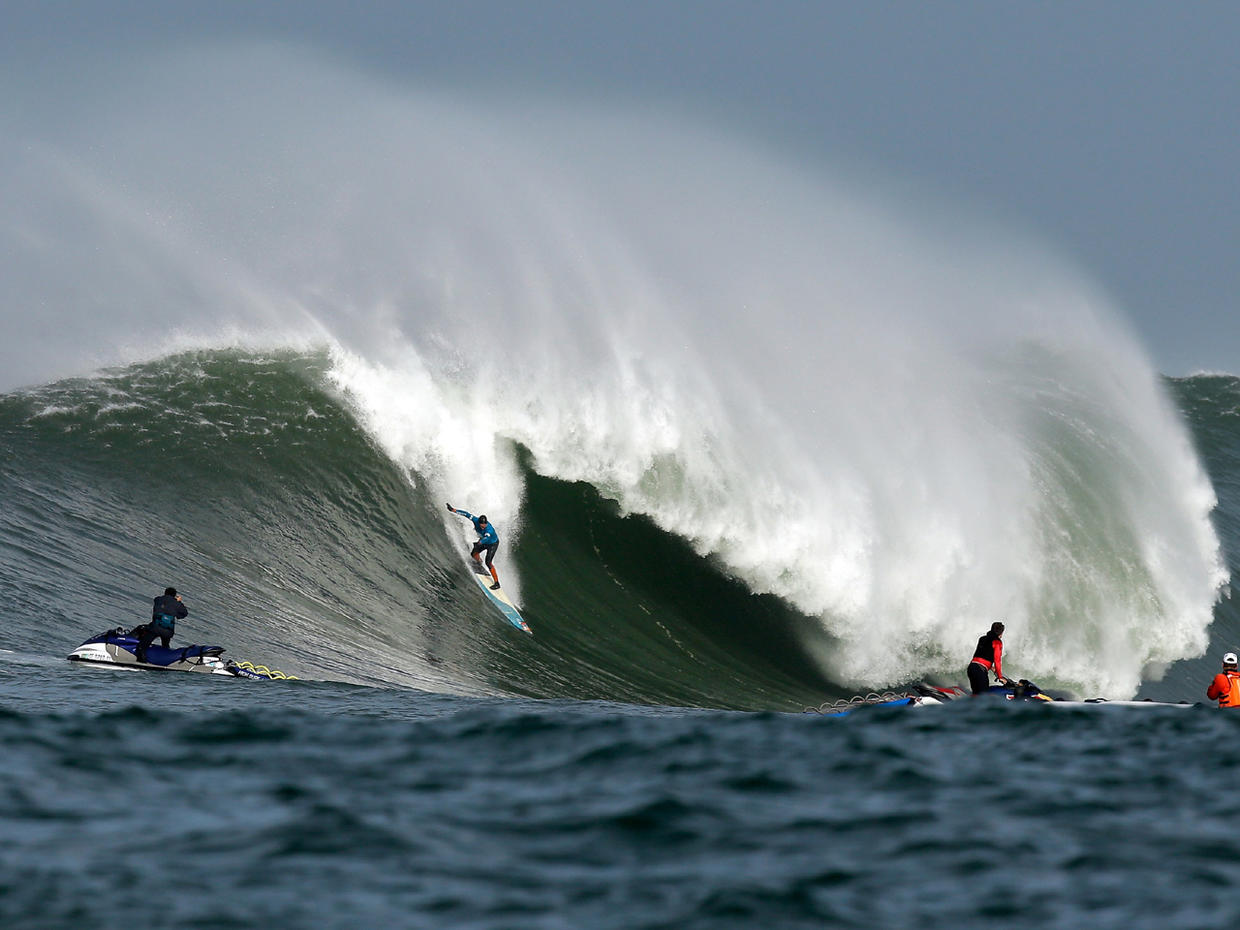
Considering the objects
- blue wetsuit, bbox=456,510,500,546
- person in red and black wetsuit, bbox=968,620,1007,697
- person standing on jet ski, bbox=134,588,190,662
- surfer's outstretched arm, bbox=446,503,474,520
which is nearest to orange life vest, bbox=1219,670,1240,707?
person in red and black wetsuit, bbox=968,620,1007,697

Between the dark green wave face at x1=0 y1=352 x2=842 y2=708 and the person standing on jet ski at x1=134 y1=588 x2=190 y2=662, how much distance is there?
1.06m

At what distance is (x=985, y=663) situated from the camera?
46.0 ft

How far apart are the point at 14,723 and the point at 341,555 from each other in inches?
456

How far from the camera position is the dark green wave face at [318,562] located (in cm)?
1669

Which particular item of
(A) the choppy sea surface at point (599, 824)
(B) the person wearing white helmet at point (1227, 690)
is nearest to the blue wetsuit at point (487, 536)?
(B) the person wearing white helmet at point (1227, 690)

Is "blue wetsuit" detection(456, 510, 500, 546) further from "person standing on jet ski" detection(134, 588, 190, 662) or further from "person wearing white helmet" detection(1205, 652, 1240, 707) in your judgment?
"person wearing white helmet" detection(1205, 652, 1240, 707)

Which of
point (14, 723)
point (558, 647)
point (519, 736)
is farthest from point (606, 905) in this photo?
point (558, 647)

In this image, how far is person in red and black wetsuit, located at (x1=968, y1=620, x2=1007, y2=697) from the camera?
13852 mm

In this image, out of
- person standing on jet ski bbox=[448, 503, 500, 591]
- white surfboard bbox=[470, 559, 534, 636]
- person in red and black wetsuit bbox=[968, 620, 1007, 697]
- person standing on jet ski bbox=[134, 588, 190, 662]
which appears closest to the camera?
person in red and black wetsuit bbox=[968, 620, 1007, 697]

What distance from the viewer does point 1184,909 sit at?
204 inches

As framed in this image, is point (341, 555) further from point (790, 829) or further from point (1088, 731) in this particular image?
point (790, 829)

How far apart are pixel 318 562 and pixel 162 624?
4.74m

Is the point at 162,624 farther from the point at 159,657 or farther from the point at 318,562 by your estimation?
the point at 318,562

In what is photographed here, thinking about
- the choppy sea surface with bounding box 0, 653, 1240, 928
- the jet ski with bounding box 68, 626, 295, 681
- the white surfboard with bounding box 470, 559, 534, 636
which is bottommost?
the choppy sea surface with bounding box 0, 653, 1240, 928
